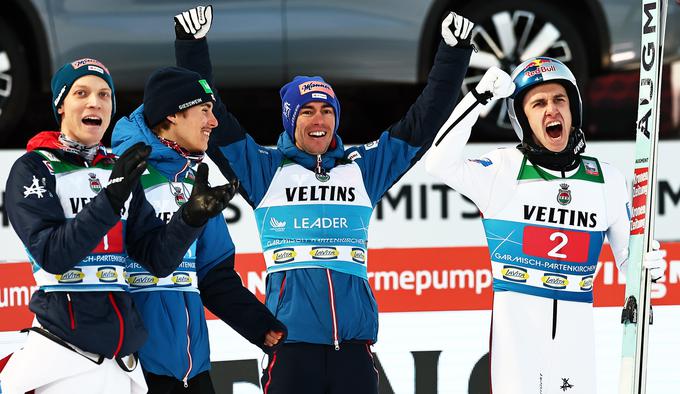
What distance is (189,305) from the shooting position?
322 cm

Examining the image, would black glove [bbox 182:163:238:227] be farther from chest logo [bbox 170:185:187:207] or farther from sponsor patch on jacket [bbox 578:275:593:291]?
sponsor patch on jacket [bbox 578:275:593:291]

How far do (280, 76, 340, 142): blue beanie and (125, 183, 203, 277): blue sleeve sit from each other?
2.25 feet

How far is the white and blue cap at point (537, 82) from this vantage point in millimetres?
3635

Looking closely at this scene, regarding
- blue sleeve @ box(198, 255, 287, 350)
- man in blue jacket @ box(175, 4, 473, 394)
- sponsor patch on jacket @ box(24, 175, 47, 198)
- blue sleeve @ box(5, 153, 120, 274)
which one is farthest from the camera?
man in blue jacket @ box(175, 4, 473, 394)

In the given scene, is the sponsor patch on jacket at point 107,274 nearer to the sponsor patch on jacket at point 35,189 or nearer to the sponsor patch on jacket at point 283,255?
the sponsor patch on jacket at point 35,189

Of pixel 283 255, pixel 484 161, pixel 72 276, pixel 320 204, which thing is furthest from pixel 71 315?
pixel 484 161

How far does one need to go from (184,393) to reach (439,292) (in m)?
1.80

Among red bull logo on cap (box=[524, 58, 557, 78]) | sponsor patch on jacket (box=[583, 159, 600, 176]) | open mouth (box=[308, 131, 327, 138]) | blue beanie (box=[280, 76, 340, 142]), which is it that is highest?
red bull logo on cap (box=[524, 58, 557, 78])

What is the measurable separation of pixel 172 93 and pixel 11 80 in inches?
114

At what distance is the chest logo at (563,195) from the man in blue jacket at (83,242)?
1.21 metres

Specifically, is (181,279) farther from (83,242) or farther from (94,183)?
(83,242)

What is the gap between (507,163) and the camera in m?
3.64

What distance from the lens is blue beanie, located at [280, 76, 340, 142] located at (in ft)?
11.8

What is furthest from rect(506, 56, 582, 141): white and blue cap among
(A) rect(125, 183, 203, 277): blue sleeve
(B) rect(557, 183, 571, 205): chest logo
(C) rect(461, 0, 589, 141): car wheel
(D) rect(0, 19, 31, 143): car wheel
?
(D) rect(0, 19, 31, 143): car wheel
